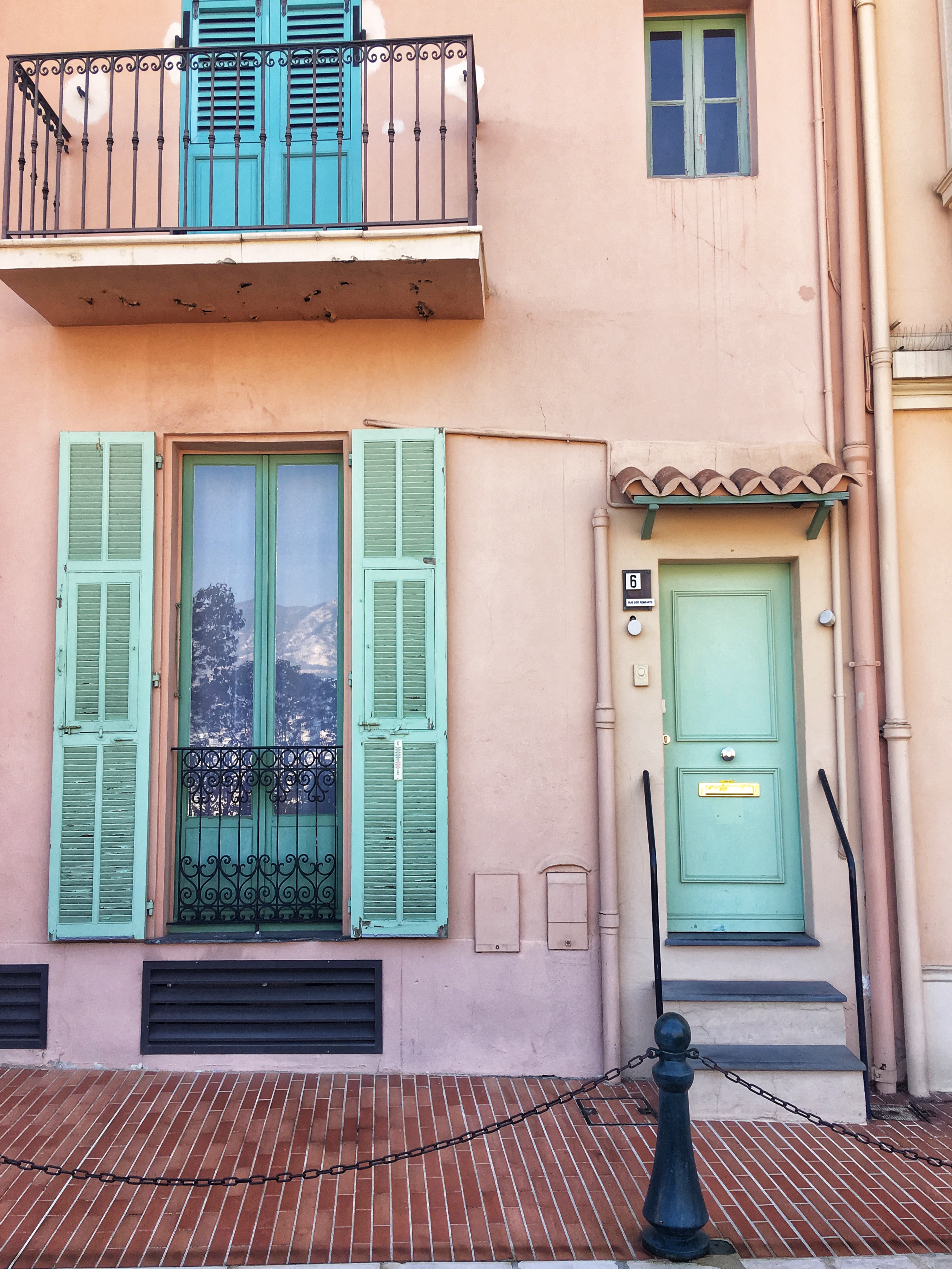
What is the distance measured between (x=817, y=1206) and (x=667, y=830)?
6.57ft

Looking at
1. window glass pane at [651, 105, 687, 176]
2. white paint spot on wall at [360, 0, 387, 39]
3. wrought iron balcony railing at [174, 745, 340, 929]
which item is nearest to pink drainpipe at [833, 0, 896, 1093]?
window glass pane at [651, 105, 687, 176]

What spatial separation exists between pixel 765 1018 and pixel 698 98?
5.50 m

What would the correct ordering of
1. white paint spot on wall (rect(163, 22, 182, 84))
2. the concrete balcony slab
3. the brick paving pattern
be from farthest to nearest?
white paint spot on wall (rect(163, 22, 182, 84)) → the concrete balcony slab → the brick paving pattern

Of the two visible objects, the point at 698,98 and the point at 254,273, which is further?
the point at 698,98

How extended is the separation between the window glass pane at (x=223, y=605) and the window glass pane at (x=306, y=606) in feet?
0.59

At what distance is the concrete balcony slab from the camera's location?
4.79 metres

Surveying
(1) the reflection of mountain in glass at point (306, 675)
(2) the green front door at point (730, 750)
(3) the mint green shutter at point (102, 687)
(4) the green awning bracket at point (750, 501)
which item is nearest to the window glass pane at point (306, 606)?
(1) the reflection of mountain in glass at point (306, 675)

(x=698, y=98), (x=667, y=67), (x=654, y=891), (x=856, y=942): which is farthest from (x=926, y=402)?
(x=654, y=891)

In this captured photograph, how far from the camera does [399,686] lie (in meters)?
5.14

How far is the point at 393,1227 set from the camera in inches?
138

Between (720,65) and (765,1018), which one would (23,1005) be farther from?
(720,65)

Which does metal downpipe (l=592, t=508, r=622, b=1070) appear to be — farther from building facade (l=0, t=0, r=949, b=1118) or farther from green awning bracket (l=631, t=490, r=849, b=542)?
green awning bracket (l=631, t=490, r=849, b=542)

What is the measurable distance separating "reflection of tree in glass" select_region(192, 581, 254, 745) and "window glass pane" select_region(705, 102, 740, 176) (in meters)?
4.09

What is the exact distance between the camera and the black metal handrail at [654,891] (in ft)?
15.1
